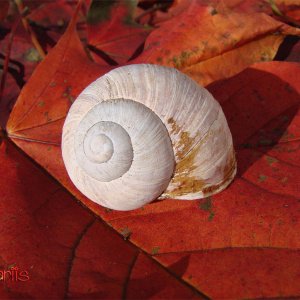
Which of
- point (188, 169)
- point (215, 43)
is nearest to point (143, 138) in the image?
point (188, 169)

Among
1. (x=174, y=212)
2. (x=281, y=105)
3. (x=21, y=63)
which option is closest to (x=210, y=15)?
(x=281, y=105)

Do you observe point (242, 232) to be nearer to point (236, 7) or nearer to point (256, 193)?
point (256, 193)

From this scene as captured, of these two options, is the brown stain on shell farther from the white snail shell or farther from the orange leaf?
the orange leaf

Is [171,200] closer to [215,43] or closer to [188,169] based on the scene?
[188,169]

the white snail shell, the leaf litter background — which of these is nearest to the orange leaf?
the leaf litter background

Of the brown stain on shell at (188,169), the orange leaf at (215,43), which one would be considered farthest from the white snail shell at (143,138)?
the orange leaf at (215,43)
